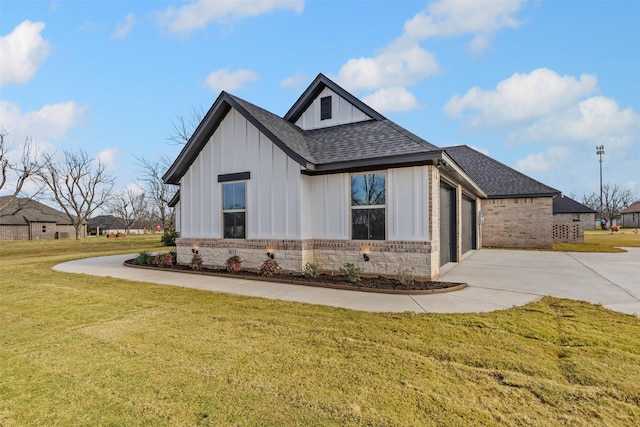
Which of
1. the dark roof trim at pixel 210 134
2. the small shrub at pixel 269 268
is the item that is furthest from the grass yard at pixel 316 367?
the dark roof trim at pixel 210 134

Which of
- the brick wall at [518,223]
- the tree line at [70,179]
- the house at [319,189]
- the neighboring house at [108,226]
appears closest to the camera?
the house at [319,189]

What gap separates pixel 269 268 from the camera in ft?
30.8

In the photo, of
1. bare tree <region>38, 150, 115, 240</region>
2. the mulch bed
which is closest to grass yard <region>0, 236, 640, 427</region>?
the mulch bed

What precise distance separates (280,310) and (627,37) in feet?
57.2

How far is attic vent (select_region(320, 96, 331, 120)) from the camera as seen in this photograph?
1217 centimetres

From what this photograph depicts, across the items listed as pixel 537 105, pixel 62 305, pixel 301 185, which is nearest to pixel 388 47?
pixel 301 185

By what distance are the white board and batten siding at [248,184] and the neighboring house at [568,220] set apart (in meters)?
22.0

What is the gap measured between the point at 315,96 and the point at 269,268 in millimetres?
7153

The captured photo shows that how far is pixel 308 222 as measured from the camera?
969cm

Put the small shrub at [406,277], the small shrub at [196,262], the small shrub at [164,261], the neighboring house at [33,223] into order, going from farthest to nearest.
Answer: the neighboring house at [33,223]
the small shrub at [164,261]
the small shrub at [196,262]
the small shrub at [406,277]

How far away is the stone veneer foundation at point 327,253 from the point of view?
840cm

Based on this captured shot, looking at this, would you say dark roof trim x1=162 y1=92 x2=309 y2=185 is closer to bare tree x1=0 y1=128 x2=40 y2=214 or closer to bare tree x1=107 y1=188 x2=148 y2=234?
bare tree x1=0 y1=128 x2=40 y2=214

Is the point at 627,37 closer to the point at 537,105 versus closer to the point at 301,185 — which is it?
the point at 537,105

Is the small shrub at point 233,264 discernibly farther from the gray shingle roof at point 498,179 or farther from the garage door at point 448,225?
the gray shingle roof at point 498,179
